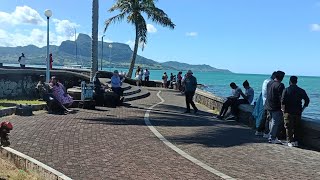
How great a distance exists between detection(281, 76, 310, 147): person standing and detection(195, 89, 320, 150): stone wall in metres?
0.28

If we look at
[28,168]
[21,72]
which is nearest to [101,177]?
[28,168]

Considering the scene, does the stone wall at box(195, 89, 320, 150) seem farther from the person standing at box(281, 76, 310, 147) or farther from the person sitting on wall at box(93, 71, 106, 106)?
the person sitting on wall at box(93, 71, 106, 106)

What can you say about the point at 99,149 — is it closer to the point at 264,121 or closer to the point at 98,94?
the point at 264,121

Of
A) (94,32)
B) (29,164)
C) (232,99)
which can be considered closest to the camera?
(29,164)

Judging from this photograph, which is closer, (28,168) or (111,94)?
(28,168)

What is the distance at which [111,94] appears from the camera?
61.2 feet

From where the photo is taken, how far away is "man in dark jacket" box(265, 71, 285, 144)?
11094mm

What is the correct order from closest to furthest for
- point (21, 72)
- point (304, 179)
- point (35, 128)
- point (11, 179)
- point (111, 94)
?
point (11, 179) < point (304, 179) < point (35, 128) < point (111, 94) < point (21, 72)

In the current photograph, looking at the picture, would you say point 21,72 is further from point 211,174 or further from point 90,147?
point 211,174

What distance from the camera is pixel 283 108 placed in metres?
10.8

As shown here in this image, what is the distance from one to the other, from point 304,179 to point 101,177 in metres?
3.35

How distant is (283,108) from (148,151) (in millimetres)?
3827

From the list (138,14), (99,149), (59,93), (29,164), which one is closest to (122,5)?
(138,14)

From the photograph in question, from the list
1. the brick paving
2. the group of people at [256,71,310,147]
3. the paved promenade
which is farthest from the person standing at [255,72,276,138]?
the brick paving
